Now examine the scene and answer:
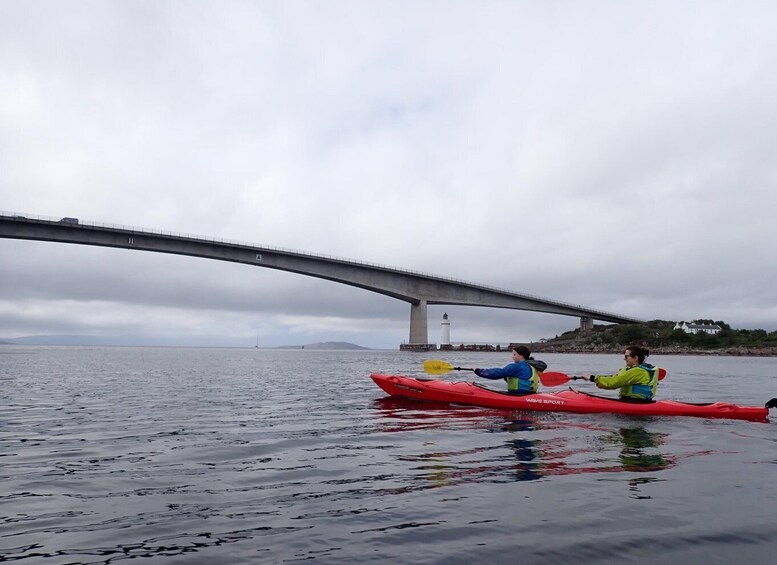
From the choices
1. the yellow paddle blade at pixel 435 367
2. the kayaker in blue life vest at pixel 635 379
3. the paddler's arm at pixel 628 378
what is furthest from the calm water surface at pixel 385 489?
the yellow paddle blade at pixel 435 367

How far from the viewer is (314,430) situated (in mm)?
10188

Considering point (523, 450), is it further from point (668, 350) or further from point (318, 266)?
point (668, 350)

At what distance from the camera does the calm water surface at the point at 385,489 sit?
14.3 ft

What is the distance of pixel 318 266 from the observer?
208ft

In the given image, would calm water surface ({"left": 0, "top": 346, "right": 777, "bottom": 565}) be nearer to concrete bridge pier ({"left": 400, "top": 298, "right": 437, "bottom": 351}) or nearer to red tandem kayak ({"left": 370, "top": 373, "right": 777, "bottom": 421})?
red tandem kayak ({"left": 370, "top": 373, "right": 777, "bottom": 421})

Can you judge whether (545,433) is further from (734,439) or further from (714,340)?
(714,340)

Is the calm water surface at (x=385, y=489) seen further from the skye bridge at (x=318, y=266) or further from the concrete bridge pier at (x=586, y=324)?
the concrete bridge pier at (x=586, y=324)

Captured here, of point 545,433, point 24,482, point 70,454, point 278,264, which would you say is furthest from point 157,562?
point 278,264

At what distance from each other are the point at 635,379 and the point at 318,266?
53.3 meters

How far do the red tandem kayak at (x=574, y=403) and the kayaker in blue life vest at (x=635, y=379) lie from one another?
25cm

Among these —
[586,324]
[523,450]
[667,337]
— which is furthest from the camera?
[586,324]

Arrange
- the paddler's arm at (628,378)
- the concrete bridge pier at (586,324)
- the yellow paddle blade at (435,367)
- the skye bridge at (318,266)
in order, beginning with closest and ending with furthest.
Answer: the paddler's arm at (628,378), the yellow paddle blade at (435,367), the skye bridge at (318,266), the concrete bridge pier at (586,324)

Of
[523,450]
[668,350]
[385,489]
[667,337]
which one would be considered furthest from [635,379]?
[667,337]

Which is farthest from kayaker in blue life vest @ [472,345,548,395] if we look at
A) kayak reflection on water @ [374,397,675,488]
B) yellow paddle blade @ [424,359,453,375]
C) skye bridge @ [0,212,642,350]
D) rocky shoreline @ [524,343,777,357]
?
rocky shoreline @ [524,343,777,357]
